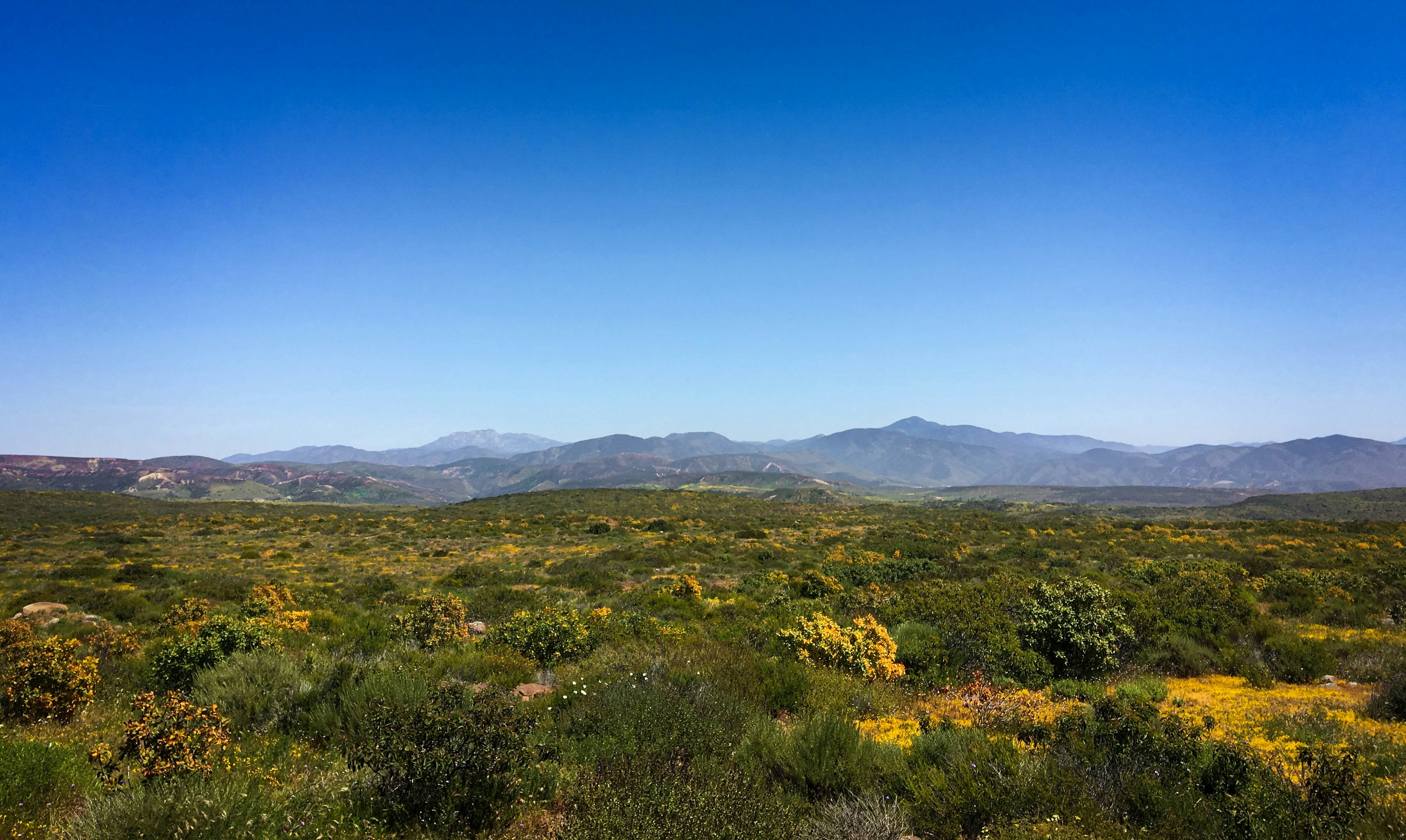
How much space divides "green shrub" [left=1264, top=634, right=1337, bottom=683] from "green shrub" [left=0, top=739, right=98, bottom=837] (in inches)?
669

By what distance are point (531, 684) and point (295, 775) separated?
406 cm

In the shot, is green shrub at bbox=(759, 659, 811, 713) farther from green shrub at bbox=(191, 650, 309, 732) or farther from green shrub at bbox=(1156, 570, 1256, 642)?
green shrub at bbox=(1156, 570, 1256, 642)

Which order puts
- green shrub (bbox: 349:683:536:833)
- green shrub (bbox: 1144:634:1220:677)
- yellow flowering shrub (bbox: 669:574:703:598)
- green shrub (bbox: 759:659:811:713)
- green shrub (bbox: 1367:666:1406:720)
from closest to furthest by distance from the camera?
green shrub (bbox: 349:683:536:833) → green shrub (bbox: 1367:666:1406:720) → green shrub (bbox: 759:659:811:713) → green shrub (bbox: 1144:634:1220:677) → yellow flowering shrub (bbox: 669:574:703:598)

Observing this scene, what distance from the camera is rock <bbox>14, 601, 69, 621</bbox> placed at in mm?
13859

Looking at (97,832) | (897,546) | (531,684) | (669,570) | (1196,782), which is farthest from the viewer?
(897,546)

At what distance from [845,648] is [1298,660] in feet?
28.9

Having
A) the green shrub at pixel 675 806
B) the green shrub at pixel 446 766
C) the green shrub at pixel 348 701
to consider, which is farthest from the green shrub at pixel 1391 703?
the green shrub at pixel 348 701

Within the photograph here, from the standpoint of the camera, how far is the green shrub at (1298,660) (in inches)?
400

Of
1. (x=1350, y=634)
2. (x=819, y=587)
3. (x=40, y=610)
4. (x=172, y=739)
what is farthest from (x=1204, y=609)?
(x=40, y=610)

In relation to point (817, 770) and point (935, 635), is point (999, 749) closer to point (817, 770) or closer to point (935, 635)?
point (817, 770)

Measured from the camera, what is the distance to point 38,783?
15.0 feet

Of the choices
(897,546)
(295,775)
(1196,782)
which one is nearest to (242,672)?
(295,775)

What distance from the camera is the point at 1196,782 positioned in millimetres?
5238

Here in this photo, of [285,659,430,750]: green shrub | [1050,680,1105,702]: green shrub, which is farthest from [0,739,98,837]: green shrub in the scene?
[1050,680,1105,702]: green shrub
